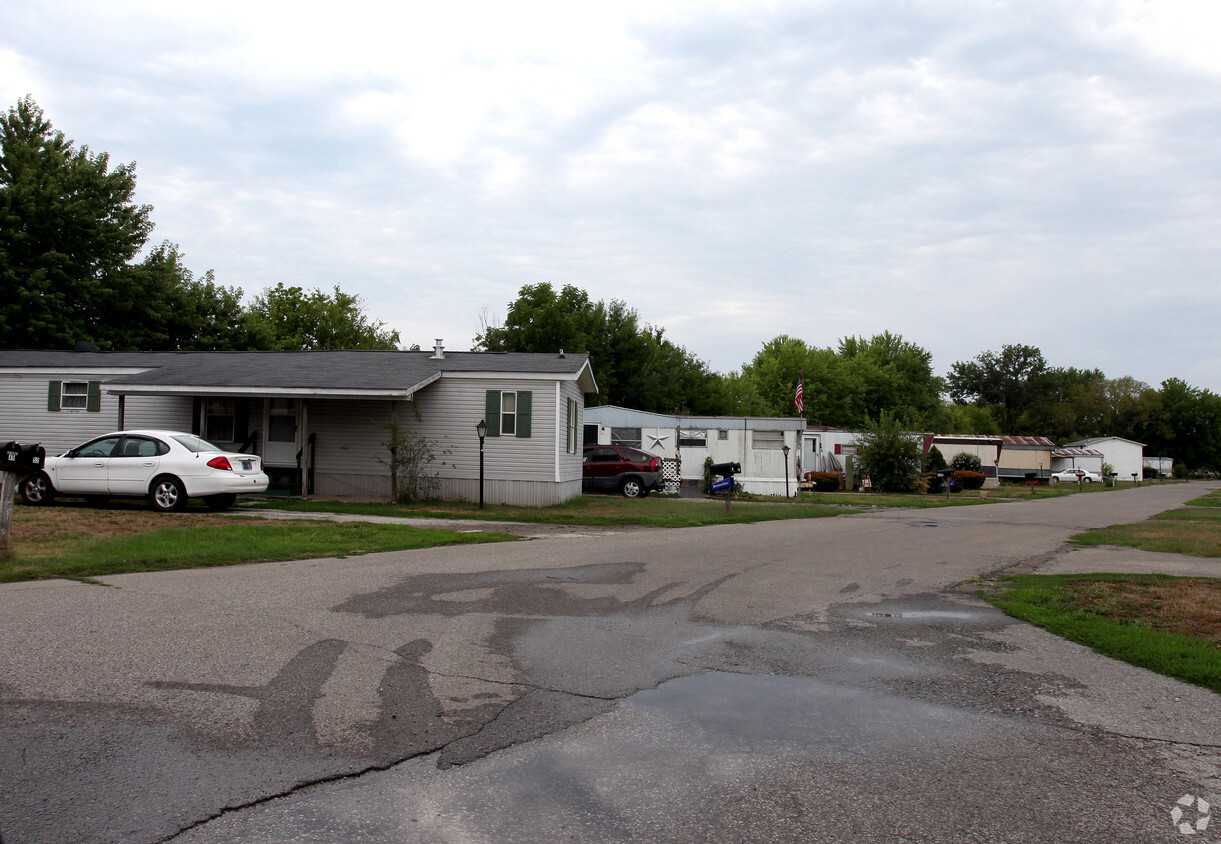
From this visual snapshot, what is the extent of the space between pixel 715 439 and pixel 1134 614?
24.6 metres

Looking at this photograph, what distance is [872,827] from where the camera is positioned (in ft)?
11.4

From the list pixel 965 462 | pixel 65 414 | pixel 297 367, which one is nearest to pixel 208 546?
pixel 297 367

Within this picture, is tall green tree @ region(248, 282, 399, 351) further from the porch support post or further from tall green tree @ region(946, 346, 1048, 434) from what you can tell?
tall green tree @ region(946, 346, 1048, 434)

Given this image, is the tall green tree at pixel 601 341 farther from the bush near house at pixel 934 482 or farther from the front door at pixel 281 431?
the front door at pixel 281 431

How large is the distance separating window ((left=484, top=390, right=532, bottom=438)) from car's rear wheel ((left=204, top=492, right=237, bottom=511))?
634 centimetres

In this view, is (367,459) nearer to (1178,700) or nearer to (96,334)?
(1178,700)

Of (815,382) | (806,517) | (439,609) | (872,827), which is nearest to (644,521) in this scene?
(806,517)

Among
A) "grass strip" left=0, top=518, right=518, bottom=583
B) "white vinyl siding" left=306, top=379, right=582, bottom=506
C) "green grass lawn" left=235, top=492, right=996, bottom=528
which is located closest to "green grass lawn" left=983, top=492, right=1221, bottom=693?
"grass strip" left=0, top=518, right=518, bottom=583

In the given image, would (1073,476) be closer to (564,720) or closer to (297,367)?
(297,367)

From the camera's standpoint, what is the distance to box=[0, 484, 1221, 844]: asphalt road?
352cm

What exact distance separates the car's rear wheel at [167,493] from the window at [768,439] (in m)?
21.1

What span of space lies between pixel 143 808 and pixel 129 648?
2.83 metres

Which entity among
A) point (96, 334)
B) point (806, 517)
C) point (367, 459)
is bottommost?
point (806, 517)

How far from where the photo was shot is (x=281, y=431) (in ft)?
71.1
